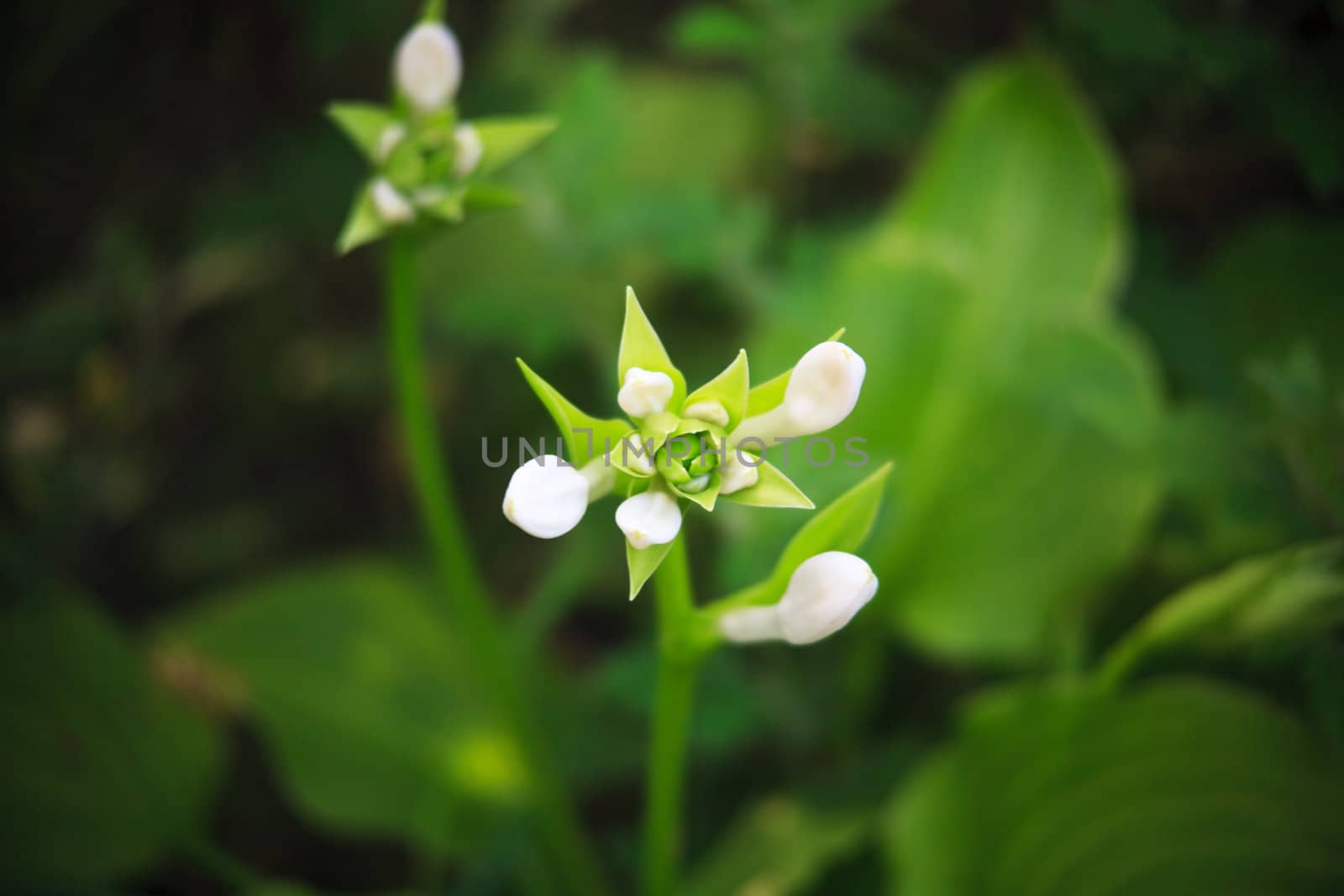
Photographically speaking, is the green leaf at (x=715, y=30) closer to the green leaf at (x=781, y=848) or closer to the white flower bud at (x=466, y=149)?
the white flower bud at (x=466, y=149)

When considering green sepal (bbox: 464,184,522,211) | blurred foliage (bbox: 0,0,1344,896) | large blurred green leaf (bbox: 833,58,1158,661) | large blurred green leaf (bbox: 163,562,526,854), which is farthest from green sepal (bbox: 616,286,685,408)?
large blurred green leaf (bbox: 163,562,526,854)

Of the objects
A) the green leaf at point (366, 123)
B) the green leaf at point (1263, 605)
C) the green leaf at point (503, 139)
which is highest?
the green leaf at point (366, 123)

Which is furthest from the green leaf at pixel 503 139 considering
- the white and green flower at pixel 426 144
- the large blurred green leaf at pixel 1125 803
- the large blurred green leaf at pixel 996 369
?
the large blurred green leaf at pixel 1125 803

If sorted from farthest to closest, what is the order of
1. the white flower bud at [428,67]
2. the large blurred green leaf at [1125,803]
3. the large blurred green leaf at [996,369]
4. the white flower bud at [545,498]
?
1. the large blurred green leaf at [996,369]
2. the large blurred green leaf at [1125,803]
3. the white flower bud at [428,67]
4. the white flower bud at [545,498]

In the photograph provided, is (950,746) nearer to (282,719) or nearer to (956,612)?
(956,612)

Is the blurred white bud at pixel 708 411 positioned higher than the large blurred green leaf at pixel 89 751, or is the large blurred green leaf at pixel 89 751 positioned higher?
the blurred white bud at pixel 708 411

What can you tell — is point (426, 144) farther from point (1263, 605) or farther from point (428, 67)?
point (1263, 605)

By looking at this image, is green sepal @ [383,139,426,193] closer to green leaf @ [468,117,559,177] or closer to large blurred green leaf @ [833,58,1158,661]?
green leaf @ [468,117,559,177]
